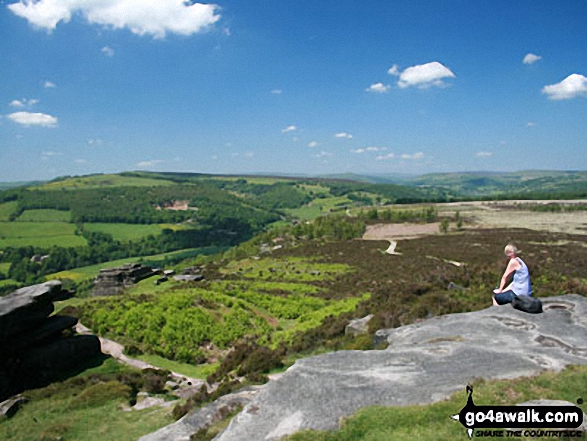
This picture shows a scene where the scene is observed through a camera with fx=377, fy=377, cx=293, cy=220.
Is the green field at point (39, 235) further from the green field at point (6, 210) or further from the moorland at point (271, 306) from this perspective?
the moorland at point (271, 306)

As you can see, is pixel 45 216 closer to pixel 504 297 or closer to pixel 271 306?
pixel 271 306

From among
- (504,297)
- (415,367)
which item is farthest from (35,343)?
(504,297)

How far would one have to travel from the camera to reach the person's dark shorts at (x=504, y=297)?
678 inches

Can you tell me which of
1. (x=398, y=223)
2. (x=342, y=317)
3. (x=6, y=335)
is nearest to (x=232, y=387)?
(x=342, y=317)

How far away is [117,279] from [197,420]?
1654 inches

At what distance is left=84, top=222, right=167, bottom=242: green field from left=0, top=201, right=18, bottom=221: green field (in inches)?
1463

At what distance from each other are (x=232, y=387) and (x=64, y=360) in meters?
14.0

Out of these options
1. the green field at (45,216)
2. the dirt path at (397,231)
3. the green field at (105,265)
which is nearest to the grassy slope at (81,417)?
the dirt path at (397,231)

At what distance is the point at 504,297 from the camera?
17.4 m

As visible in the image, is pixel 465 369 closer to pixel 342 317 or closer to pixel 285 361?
pixel 285 361

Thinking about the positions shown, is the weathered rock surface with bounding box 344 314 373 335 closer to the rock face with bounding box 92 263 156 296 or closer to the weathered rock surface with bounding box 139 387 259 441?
the weathered rock surface with bounding box 139 387 259 441

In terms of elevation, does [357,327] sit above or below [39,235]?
above

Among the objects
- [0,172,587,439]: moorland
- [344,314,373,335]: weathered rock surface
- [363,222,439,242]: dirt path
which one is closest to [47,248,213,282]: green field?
[0,172,587,439]: moorland

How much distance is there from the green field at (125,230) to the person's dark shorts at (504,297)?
16561 cm
